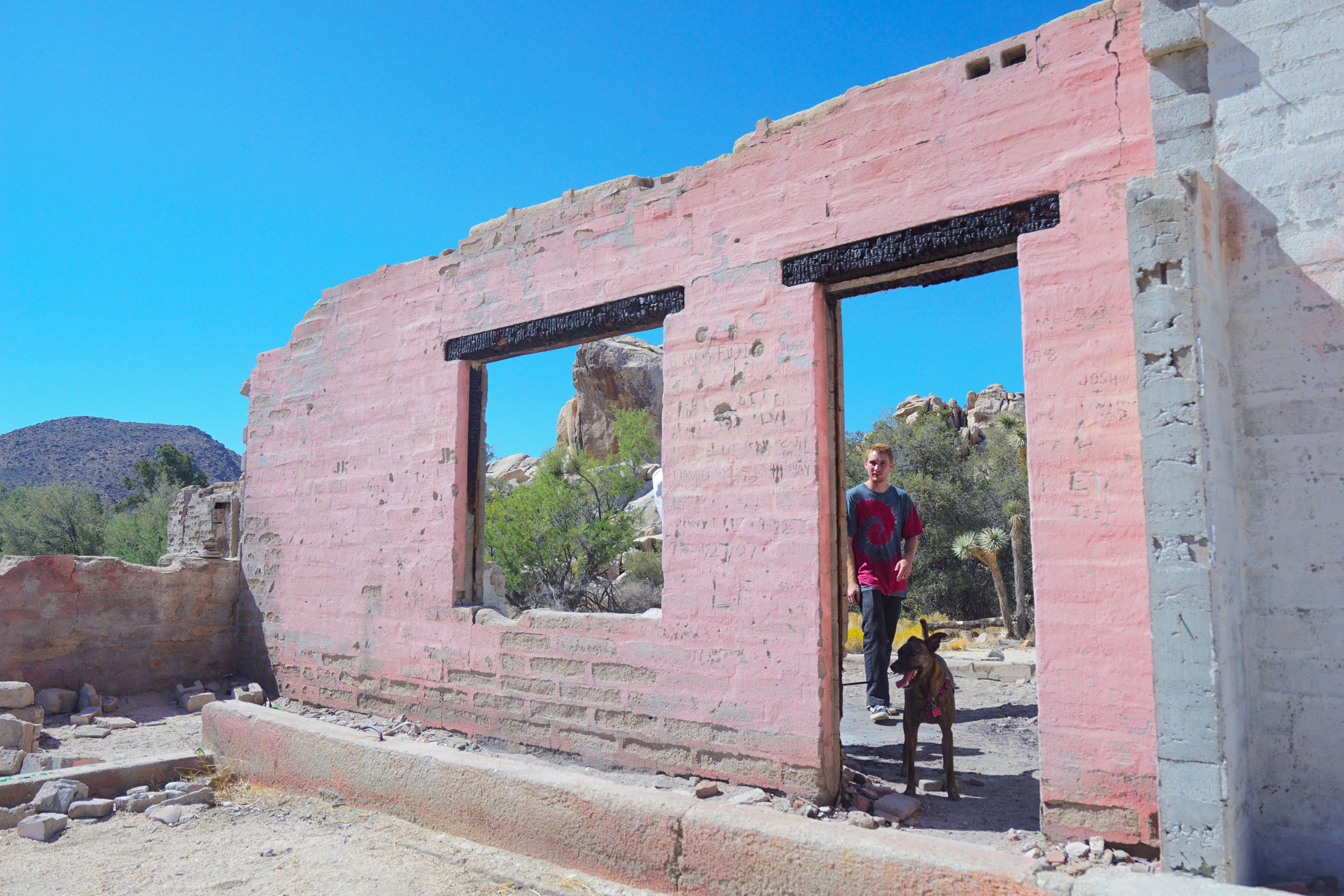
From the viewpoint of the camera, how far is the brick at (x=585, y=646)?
4.87 m

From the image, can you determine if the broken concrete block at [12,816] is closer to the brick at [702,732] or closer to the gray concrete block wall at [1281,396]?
the brick at [702,732]

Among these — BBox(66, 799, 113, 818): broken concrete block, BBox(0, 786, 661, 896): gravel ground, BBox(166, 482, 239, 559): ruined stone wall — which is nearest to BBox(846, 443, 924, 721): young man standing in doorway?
BBox(0, 786, 661, 896): gravel ground

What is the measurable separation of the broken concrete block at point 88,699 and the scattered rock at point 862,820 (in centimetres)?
625

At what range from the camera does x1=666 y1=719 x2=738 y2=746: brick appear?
169 inches

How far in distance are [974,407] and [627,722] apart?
103 feet

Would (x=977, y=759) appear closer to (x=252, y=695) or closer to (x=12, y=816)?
(x=12, y=816)

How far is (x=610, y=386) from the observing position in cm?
2897

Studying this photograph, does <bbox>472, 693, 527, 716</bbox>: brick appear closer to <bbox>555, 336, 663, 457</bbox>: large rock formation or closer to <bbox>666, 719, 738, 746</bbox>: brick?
<bbox>666, 719, 738, 746</bbox>: brick

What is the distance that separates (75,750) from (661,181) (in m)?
5.62

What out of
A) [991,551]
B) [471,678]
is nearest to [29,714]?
[471,678]

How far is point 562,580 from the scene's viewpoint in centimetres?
1420

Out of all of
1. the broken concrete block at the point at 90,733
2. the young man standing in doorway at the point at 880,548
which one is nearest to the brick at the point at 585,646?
the young man standing in doorway at the point at 880,548

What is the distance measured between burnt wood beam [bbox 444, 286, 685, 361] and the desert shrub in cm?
762

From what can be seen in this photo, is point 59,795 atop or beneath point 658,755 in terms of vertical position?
beneath
